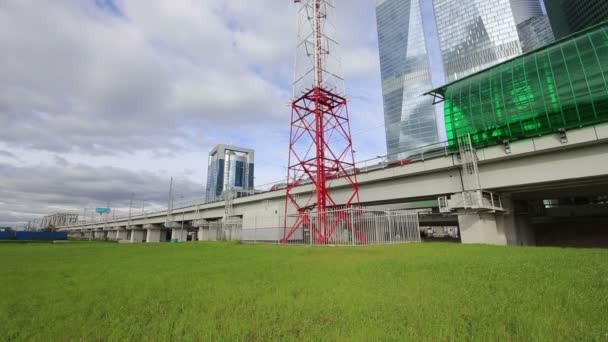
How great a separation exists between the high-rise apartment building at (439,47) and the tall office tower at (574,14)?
13.3 metres

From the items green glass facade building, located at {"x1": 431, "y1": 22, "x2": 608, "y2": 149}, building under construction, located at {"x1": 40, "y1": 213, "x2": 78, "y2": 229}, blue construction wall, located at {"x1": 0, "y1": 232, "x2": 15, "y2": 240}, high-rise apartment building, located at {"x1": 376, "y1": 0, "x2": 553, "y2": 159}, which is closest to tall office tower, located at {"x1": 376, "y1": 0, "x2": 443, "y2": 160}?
high-rise apartment building, located at {"x1": 376, "y1": 0, "x2": 553, "y2": 159}

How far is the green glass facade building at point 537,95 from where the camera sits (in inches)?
738

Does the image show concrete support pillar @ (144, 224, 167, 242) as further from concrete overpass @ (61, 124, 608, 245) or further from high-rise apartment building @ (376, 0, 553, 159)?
high-rise apartment building @ (376, 0, 553, 159)

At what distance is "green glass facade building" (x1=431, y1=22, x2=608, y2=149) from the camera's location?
738 inches

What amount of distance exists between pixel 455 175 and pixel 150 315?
23412mm

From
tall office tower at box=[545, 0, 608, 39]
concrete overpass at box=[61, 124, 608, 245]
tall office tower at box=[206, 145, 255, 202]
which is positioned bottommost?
concrete overpass at box=[61, 124, 608, 245]

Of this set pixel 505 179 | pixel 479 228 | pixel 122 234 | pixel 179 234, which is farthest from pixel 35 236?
pixel 505 179

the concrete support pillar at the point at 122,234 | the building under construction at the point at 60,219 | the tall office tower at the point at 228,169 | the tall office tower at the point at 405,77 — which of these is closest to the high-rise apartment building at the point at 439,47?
the tall office tower at the point at 405,77

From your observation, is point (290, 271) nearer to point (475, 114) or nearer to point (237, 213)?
point (475, 114)

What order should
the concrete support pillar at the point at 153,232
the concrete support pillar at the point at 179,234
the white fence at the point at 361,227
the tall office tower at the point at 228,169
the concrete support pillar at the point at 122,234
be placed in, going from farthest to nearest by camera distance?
the tall office tower at the point at 228,169
the concrete support pillar at the point at 122,234
the concrete support pillar at the point at 153,232
the concrete support pillar at the point at 179,234
the white fence at the point at 361,227

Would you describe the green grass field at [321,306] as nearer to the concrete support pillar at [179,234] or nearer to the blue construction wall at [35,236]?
the concrete support pillar at [179,234]

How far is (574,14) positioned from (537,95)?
408 ft

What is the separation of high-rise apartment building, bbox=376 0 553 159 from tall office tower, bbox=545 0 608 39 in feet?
43.5

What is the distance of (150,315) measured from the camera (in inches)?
193
